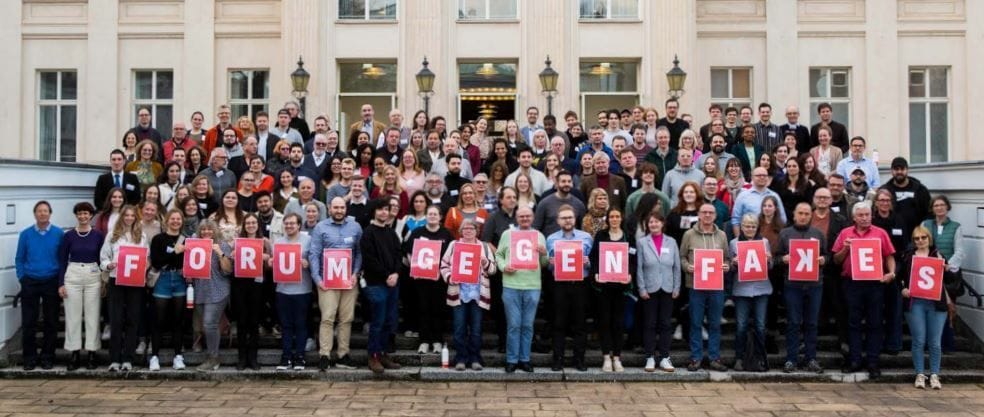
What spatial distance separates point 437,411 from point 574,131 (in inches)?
273

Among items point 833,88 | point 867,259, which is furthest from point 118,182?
point 833,88

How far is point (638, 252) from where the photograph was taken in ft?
33.9

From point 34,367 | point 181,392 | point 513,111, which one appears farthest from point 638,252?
point 513,111

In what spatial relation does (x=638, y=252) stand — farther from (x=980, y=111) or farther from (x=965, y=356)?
(x=980, y=111)

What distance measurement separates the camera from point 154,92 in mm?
21359

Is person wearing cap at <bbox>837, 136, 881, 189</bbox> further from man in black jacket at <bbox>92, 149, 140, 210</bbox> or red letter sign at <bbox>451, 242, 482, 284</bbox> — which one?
man in black jacket at <bbox>92, 149, 140, 210</bbox>

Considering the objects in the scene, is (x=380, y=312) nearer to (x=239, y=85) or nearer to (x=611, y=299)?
(x=611, y=299)

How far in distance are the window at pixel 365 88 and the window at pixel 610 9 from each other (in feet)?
15.5

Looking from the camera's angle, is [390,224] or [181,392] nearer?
[181,392]

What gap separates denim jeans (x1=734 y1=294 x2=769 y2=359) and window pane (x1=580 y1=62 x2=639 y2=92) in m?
10.7

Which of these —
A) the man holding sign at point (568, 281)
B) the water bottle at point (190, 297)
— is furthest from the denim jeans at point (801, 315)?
the water bottle at point (190, 297)

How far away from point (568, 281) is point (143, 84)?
598 inches

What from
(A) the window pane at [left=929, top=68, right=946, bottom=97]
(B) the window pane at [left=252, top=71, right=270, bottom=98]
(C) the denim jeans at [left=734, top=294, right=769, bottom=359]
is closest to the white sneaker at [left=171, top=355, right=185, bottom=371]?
(C) the denim jeans at [left=734, top=294, right=769, bottom=359]

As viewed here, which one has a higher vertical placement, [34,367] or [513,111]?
[513,111]
